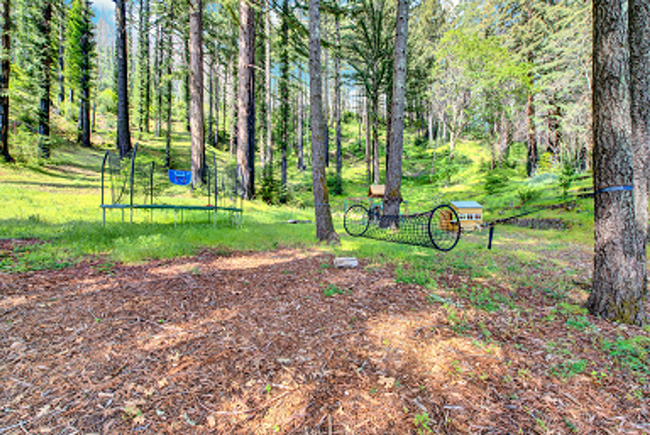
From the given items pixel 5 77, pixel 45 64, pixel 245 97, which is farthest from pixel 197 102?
pixel 45 64

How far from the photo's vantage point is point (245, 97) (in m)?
11.6

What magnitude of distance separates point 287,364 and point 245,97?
11.6 meters

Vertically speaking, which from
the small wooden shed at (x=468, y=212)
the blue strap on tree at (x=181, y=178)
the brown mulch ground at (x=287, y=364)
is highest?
the blue strap on tree at (x=181, y=178)

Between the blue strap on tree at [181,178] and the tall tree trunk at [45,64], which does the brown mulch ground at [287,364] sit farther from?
the tall tree trunk at [45,64]

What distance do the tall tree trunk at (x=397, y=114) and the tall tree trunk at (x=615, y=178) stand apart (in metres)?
4.68

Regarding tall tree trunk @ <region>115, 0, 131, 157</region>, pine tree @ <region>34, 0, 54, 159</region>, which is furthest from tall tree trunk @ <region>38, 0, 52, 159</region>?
tall tree trunk @ <region>115, 0, 131, 157</region>

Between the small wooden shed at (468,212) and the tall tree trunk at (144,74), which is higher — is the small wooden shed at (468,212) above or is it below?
below

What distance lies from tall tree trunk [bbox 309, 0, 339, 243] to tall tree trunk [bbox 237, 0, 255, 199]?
6.21 metres

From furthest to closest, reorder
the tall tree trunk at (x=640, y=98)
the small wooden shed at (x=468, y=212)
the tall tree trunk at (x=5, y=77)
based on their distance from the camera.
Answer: the tall tree trunk at (x=5, y=77), the small wooden shed at (x=468, y=212), the tall tree trunk at (x=640, y=98)

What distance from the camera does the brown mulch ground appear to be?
1.58 meters

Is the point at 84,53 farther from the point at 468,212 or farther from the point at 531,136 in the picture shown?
the point at 531,136

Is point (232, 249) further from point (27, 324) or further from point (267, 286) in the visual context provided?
point (27, 324)

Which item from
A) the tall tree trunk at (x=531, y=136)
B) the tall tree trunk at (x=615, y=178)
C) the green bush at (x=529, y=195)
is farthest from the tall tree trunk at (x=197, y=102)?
the tall tree trunk at (x=531, y=136)

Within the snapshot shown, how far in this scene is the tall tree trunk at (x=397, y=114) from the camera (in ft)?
25.2
